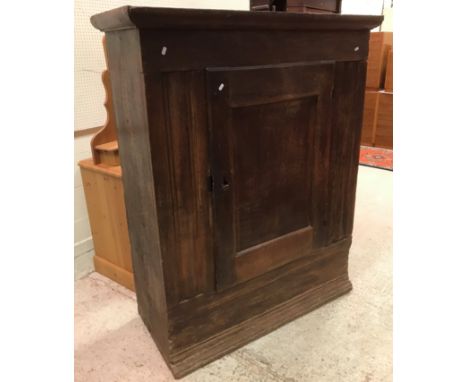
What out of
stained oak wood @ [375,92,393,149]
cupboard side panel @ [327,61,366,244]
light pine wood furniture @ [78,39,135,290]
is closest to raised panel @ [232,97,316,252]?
cupboard side panel @ [327,61,366,244]

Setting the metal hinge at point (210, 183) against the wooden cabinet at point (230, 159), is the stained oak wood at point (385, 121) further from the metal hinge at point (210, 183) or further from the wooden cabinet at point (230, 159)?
the metal hinge at point (210, 183)

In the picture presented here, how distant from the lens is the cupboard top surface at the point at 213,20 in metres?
1.05

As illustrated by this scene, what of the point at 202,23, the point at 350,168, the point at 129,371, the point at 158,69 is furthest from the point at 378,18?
the point at 129,371

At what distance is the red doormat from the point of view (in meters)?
3.84

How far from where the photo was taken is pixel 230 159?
53.8 inches

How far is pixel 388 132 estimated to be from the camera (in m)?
4.22

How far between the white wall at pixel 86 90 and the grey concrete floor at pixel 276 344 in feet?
0.58

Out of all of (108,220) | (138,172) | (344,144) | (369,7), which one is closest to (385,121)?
(369,7)

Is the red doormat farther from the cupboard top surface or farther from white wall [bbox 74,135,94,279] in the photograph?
white wall [bbox 74,135,94,279]

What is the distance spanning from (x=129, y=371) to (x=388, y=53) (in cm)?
400

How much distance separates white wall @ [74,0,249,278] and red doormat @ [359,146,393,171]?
2.42m

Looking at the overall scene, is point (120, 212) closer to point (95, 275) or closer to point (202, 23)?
point (95, 275)

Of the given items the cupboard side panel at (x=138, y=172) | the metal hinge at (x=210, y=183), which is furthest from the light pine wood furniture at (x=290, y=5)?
the metal hinge at (x=210, y=183)

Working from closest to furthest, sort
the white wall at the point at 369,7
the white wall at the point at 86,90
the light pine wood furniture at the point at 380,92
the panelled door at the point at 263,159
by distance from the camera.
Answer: the panelled door at the point at 263,159 < the white wall at the point at 86,90 < the light pine wood furniture at the point at 380,92 < the white wall at the point at 369,7
